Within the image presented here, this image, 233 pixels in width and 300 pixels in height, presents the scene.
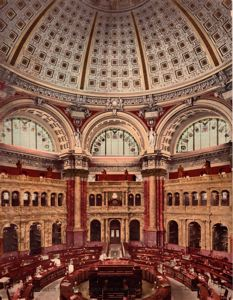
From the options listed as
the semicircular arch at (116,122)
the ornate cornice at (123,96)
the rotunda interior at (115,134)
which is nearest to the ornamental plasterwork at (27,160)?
the rotunda interior at (115,134)

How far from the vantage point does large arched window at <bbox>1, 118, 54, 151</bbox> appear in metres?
30.2

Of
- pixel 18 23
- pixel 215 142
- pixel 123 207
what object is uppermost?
pixel 18 23

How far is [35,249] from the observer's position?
29.2 meters

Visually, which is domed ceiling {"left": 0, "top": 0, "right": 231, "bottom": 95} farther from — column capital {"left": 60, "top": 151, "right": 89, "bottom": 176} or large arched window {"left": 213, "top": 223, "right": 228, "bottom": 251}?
large arched window {"left": 213, "top": 223, "right": 228, "bottom": 251}

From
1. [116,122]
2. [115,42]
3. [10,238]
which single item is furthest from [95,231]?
[115,42]

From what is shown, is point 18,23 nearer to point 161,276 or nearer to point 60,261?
point 60,261

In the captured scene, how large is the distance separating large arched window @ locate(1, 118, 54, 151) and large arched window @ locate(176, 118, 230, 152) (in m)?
15.2

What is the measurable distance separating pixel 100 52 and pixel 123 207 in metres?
17.3

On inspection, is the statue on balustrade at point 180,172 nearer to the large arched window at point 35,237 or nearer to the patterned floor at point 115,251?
the patterned floor at point 115,251

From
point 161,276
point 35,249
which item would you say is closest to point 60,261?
point 35,249

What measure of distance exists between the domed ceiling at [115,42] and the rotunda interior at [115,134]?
107 millimetres

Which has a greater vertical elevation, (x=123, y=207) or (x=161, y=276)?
(x=123, y=207)

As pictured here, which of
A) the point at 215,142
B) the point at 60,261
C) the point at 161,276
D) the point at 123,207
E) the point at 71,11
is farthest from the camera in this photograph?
the point at 123,207

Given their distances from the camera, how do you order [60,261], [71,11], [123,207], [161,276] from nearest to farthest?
[161,276] → [60,261] → [71,11] → [123,207]
